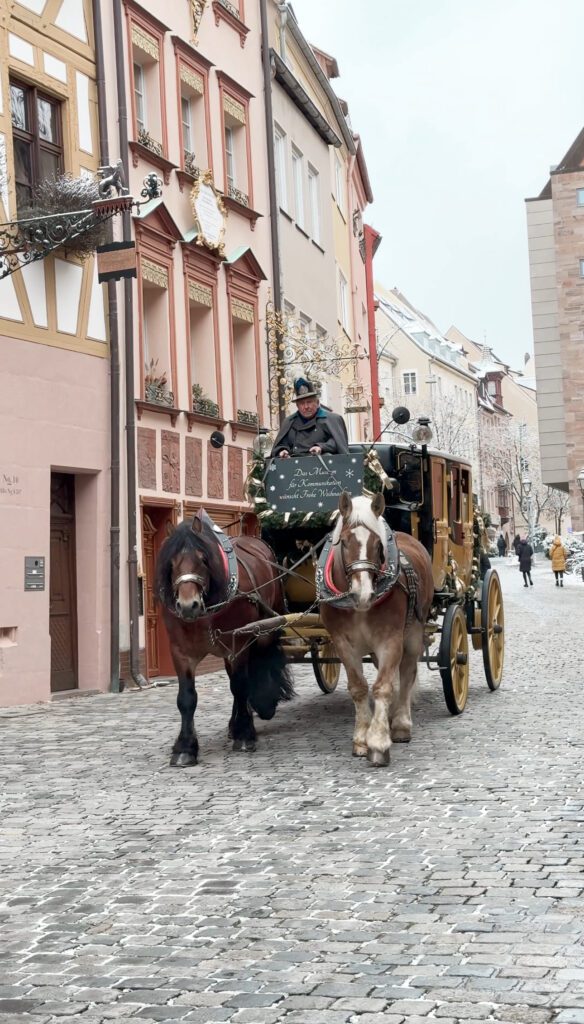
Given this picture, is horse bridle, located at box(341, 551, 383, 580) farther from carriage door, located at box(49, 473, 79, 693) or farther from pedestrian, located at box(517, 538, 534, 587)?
pedestrian, located at box(517, 538, 534, 587)

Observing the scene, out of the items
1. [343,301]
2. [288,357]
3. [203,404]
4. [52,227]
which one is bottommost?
[203,404]

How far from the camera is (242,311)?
2191 cm

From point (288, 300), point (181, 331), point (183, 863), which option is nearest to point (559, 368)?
point (288, 300)

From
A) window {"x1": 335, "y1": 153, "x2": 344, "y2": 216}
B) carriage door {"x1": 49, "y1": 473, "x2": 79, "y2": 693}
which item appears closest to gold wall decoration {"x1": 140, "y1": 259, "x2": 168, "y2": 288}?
carriage door {"x1": 49, "y1": 473, "x2": 79, "y2": 693}

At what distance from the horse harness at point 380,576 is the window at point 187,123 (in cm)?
1192

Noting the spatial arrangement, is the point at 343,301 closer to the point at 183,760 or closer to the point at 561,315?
the point at 183,760

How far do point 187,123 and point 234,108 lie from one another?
170 cm

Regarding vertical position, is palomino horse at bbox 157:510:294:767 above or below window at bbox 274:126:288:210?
below

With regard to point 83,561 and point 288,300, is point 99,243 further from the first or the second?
point 288,300

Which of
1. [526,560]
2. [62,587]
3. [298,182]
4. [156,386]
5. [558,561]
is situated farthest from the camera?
[526,560]

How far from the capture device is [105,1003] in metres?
4.54

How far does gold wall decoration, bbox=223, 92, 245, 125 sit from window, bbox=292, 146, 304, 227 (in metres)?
4.39

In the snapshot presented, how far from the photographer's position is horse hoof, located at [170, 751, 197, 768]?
31.8ft

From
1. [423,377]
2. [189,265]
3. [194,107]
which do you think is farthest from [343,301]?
[423,377]
